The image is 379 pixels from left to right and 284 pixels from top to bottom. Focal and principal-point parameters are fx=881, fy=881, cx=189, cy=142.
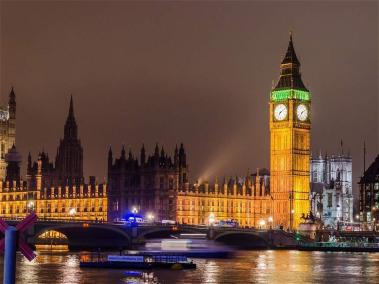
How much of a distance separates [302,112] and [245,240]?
23.2 m

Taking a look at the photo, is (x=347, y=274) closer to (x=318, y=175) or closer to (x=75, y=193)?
(x=75, y=193)

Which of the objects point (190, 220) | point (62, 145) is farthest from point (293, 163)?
point (62, 145)

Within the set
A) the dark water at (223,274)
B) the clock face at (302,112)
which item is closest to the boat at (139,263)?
the dark water at (223,274)

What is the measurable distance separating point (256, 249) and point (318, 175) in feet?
253

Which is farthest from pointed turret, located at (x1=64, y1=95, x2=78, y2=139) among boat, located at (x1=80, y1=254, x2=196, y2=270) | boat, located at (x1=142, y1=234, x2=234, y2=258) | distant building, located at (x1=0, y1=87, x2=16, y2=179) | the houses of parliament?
boat, located at (x1=80, y1=254, x2=196, y2=270)

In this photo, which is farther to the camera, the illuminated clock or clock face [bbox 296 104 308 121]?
the illuminated clock

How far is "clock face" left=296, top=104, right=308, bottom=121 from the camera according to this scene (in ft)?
415

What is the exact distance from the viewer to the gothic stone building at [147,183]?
396 ft

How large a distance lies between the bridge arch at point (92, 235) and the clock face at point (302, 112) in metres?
35.3

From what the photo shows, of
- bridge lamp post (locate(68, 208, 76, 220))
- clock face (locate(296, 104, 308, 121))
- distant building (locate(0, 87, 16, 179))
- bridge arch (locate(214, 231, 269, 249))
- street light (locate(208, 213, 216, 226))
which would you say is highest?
distant building (locate(0, 87, 16, 179))

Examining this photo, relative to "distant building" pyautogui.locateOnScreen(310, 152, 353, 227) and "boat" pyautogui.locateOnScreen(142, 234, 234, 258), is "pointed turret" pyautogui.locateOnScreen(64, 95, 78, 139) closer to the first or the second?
"distant building" pyautogui.locateOnScreen(310, 152, 353, 227)

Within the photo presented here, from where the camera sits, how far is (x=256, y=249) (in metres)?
109

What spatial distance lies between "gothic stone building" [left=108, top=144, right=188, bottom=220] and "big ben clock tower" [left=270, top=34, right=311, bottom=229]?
14.2 meters

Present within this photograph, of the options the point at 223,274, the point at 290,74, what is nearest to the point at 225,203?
the point at 290,74
